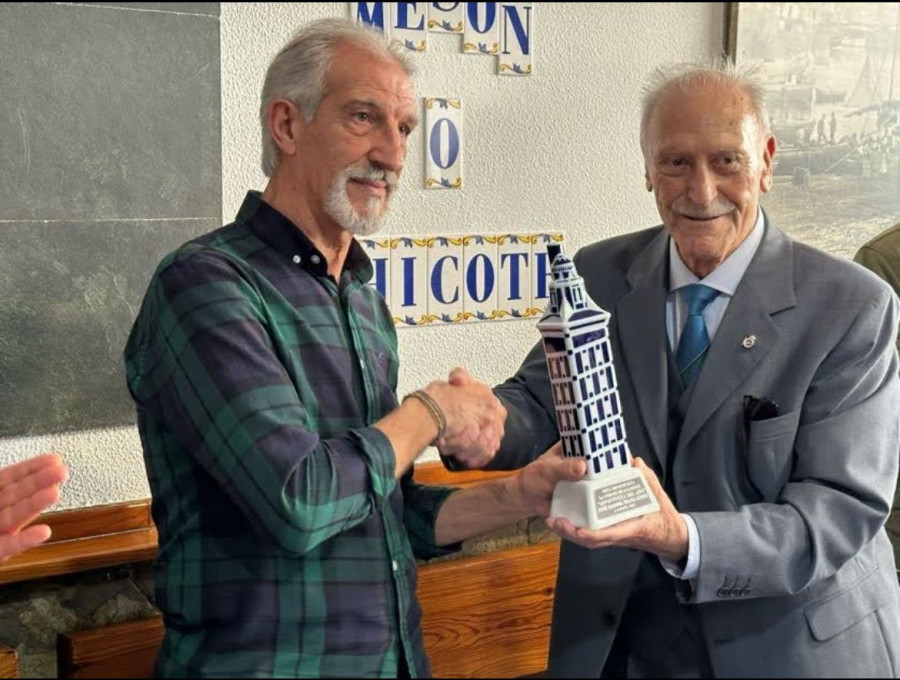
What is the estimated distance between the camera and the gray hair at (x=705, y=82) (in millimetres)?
2402

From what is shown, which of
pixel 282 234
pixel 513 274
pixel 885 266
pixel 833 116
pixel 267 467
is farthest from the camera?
pixel 833 116

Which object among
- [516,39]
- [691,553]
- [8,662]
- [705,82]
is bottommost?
[8,662]

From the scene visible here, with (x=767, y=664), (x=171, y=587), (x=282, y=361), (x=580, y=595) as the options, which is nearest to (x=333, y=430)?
(x=282, y=361)

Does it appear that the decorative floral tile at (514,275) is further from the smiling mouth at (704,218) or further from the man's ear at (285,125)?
the man's ear at (285,125)

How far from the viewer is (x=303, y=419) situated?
6.23 feet

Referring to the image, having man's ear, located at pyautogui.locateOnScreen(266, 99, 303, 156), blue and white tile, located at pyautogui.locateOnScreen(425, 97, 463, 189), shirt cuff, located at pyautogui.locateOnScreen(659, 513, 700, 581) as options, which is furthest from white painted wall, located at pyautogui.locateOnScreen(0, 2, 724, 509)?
shirt cuff, located at pyautogui.locateOnScreen(659, 513, 700, 581)

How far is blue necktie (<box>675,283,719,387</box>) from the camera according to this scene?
2.39 meters

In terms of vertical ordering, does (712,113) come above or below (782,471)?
above

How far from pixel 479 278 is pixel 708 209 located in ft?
3.28

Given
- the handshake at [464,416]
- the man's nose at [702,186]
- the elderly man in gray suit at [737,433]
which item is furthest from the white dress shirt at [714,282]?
the handshake at [464,416]

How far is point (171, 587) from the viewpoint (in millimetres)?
1991

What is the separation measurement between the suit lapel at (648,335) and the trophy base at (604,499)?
0.31 metres

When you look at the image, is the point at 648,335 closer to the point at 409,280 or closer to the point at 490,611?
the point at 409,280

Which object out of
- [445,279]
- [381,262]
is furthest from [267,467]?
[445,279]
